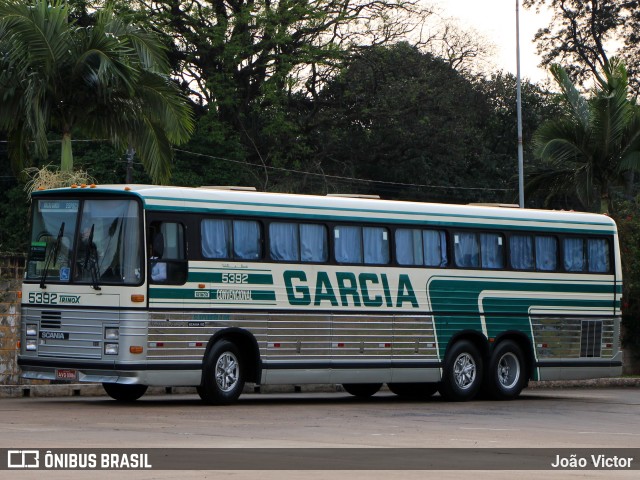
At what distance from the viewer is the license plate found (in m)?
19.3

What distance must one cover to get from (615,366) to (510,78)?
123ft

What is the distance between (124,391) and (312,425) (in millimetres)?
4938

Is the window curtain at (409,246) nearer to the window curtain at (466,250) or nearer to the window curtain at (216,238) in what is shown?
the window curtain at (466,250)

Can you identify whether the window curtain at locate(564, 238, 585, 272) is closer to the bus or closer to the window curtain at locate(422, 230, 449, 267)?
the bus

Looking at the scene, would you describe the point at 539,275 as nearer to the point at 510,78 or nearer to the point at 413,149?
the point at 413,149

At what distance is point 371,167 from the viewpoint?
5756cm

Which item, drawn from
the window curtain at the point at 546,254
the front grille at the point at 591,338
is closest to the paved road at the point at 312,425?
the front grille at the point at 591,338

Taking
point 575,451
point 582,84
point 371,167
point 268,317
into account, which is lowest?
point 575,451

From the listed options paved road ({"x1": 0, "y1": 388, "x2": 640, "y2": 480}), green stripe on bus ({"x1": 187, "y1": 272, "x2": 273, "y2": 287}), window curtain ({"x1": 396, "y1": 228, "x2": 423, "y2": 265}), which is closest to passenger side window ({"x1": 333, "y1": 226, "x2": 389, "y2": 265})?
window curtain ({"x1": 396, "y1": 228, "x2": 423, "y2": 265})

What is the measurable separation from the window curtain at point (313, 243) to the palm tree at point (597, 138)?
13615mm

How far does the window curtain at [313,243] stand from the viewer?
70.9 ft

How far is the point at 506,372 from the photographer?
24688 mm

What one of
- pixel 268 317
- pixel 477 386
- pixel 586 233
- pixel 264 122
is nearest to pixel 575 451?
pixel 268 317

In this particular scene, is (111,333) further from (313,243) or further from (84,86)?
(84,86)
